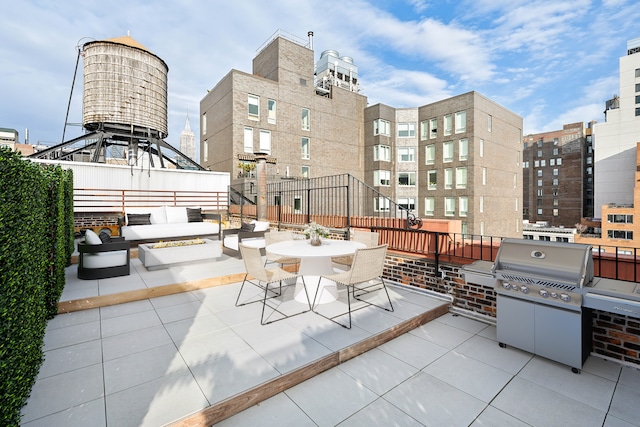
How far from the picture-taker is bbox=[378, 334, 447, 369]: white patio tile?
8.77ft

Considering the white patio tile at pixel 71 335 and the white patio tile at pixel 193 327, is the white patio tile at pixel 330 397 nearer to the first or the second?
the white patio tile at pixel 193 327

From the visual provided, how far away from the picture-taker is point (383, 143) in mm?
22016

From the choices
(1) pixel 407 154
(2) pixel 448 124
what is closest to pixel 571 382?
(2) pixel 448 124

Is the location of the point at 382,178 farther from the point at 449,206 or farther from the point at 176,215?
the point at 176,215

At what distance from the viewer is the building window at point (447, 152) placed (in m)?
21.0

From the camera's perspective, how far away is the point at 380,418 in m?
1.95

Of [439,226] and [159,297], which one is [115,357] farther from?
Answer: [439,226]

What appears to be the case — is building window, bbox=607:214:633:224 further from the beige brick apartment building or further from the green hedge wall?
the green hedge wall

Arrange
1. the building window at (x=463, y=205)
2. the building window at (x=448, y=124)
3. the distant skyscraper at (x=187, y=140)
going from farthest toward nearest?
the distant skyscraper at (x=187, y=140) → the building window at (x=448, y=124) → the building window at (x=463, y=205)

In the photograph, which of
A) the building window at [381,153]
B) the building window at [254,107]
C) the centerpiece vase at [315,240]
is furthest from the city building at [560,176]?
Answer: the centerpiece vase at [315,240]

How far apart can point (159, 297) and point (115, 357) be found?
1.79 m

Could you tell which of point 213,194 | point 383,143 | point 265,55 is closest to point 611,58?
point 383,143

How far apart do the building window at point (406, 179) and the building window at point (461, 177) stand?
10.9ft

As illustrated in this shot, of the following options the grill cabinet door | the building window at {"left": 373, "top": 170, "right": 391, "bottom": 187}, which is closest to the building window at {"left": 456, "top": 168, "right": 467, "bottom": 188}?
the building window at {"left": 373, "top": 170, "right": 391, "bottom": 187}
